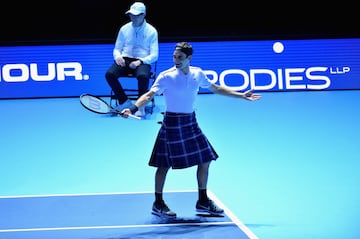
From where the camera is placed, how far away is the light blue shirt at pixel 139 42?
11.6 meters

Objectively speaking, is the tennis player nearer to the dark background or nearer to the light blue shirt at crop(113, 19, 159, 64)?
the light blue shirt at crop(113, 19, 159, 64)

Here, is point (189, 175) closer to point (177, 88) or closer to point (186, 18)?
point (177, 88)

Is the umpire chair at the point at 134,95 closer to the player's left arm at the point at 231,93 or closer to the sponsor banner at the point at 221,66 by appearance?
the sponsor banner at the point at 221,66

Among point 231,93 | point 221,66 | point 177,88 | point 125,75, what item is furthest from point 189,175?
point 221,66

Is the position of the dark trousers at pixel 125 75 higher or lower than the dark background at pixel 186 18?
lower

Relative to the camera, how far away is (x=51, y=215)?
6047 millimetres

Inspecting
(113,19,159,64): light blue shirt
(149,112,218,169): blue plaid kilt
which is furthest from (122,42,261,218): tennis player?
(113,19,159,64): light blue shirt

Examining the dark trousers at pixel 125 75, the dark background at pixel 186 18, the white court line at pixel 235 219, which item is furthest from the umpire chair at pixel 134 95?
the white court line at pixel 235 219

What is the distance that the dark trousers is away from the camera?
11.4 metres

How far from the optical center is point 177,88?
5.83 metres

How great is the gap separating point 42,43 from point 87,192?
7.06m

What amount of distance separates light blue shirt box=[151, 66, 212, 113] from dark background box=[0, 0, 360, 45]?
822 cm

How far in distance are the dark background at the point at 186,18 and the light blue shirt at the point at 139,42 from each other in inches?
93.9

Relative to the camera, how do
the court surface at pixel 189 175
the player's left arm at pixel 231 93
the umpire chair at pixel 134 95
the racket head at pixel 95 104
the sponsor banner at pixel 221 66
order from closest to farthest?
1. the court surface at pixel 189 175
2. the player's left arm at pixel 231 93
3. the racket head at pixel 95 104
4. the umpire chair at pixel 134 95
5. the sponsor banner at pixel 221 66
